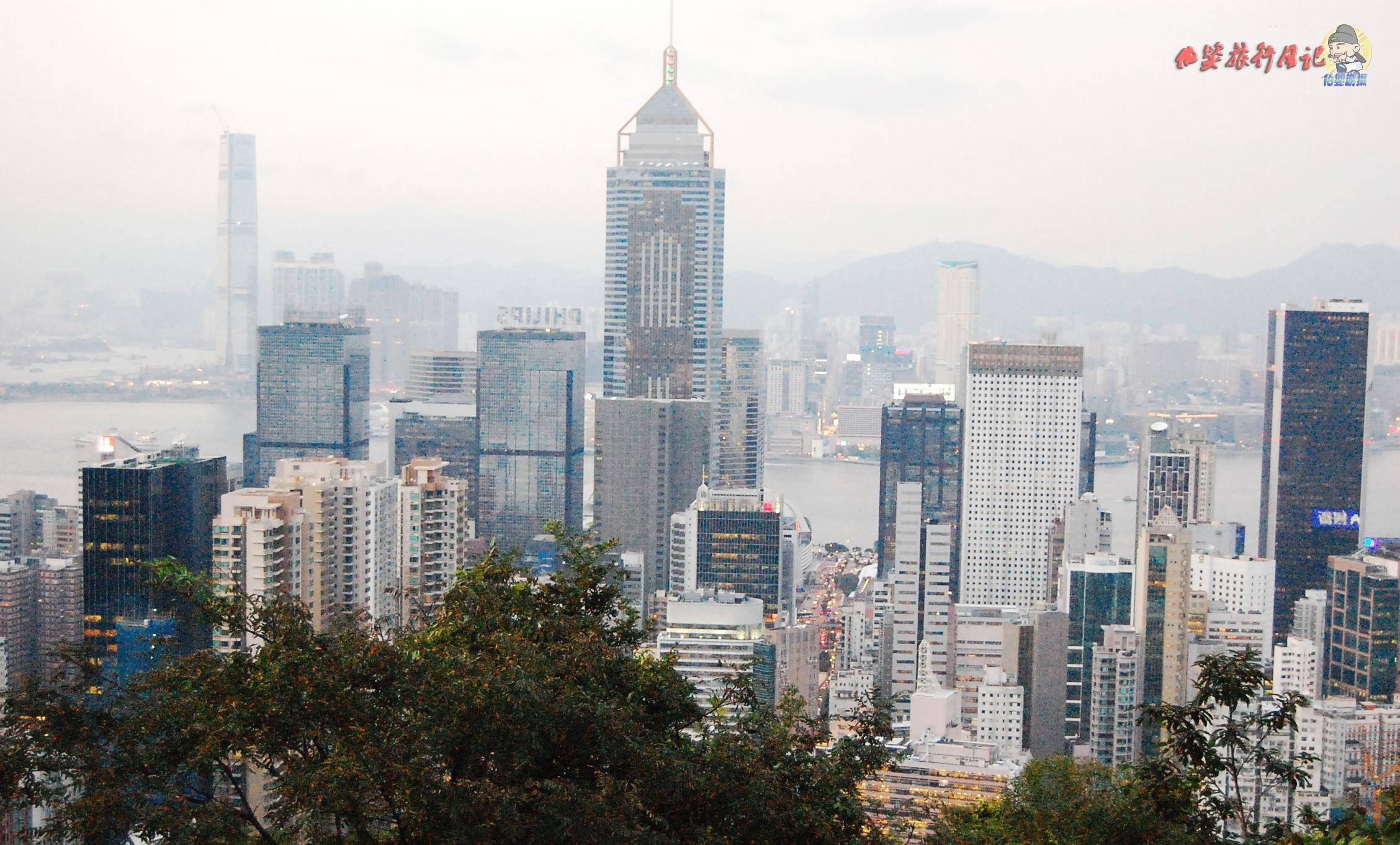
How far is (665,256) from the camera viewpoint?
26.9 metres

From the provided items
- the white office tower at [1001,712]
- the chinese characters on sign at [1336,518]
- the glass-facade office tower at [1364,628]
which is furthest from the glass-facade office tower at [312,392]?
the glass-facade office tower at [1364,628]

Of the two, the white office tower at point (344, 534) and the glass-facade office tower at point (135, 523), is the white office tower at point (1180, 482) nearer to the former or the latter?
the white office tower at point (344, 534)

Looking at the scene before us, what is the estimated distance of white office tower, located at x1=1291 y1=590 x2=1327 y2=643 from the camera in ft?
42.6

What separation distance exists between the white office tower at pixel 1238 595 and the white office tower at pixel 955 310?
9.75 meters

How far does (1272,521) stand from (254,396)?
14.2 m

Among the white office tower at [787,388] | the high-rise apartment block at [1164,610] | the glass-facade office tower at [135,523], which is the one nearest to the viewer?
the glass-facade office tower at [135,523]

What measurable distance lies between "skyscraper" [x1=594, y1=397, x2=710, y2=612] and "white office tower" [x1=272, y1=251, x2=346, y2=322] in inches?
200

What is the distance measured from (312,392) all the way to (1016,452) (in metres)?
10.6

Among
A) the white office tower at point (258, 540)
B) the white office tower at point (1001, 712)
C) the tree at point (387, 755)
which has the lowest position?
the white office tower at point (1001, 712)

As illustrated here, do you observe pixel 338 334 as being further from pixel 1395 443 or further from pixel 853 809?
pixel 853 809

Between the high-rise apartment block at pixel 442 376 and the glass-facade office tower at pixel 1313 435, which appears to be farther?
the high-rise apartment block at pixel 442 376

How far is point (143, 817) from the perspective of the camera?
2305 millimetres

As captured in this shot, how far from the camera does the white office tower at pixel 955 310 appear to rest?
24.3 m

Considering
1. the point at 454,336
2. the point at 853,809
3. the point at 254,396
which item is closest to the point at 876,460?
the point at 454,336
